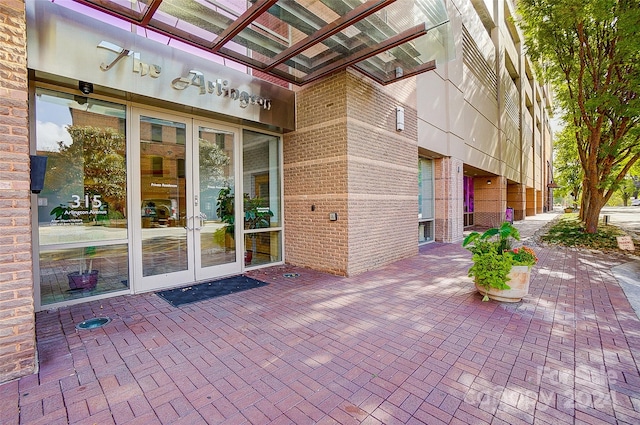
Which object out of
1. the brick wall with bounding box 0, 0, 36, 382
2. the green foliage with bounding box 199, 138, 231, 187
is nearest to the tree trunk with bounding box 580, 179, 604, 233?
the green foliage with bounding box 199, 138, 231, 187

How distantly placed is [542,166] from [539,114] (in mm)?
6124

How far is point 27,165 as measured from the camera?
2.56m

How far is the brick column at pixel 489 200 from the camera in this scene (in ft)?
52.3

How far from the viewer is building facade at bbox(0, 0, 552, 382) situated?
332 cm

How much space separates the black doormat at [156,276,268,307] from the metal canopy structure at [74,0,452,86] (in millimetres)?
3703

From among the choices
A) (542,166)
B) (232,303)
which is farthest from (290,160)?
(542,166)

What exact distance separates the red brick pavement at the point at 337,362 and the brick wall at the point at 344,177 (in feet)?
5.28

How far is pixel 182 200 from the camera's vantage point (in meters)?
5.17

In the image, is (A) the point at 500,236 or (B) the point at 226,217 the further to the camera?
(B) the point at 226,217

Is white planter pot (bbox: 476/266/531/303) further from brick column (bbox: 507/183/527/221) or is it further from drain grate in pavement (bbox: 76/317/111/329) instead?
brick column (bbox: 507/183/527/221)

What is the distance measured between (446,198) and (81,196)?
9758mm

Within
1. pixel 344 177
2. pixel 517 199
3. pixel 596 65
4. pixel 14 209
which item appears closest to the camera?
pixel 14 209

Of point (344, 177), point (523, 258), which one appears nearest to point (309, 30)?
point (344, 177)

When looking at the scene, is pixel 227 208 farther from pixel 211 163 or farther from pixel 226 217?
pixel 211 163
